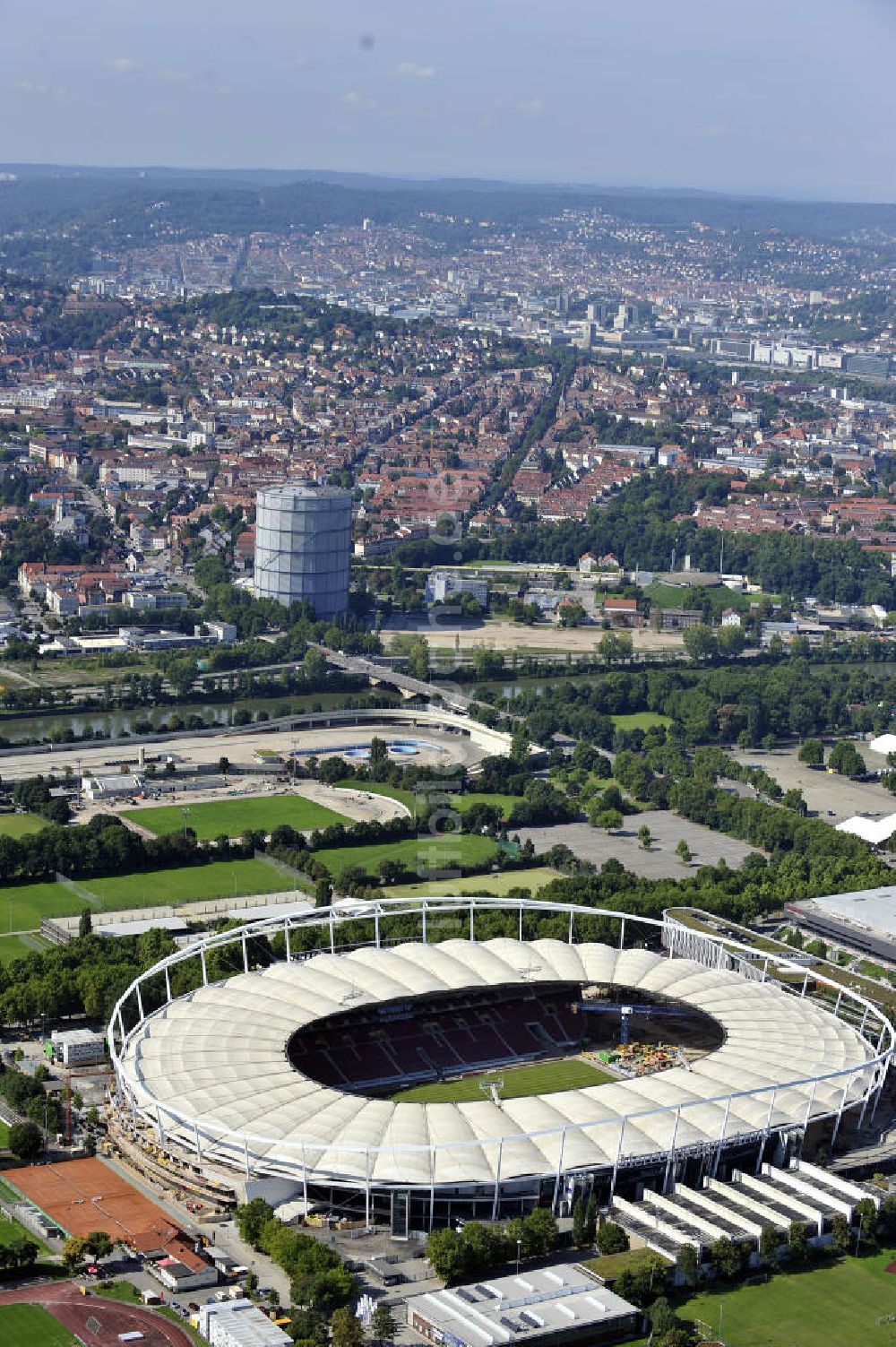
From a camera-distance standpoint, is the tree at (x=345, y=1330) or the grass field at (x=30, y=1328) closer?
the tree at (x=345, y=1330)

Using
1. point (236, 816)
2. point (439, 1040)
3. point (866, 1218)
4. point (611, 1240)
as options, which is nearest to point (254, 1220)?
point (611, 1240)

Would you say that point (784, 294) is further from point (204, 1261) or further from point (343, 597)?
point (204, 1261)

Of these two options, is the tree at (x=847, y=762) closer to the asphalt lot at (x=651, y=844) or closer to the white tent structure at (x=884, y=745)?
the white tent structure at (x=884, y=745)

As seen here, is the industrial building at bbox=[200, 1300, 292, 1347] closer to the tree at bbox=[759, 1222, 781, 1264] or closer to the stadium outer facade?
the stadium outer facade

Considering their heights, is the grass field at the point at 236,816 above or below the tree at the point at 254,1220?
below

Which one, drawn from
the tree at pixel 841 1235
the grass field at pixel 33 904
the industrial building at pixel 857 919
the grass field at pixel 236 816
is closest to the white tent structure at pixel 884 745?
the grass field at pixel 236 816

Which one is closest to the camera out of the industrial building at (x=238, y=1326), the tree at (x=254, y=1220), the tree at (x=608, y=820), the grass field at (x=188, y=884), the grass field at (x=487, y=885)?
the industrial building at (x=238, y=1326)

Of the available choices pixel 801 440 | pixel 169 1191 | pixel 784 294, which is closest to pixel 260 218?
pixel 784 294
